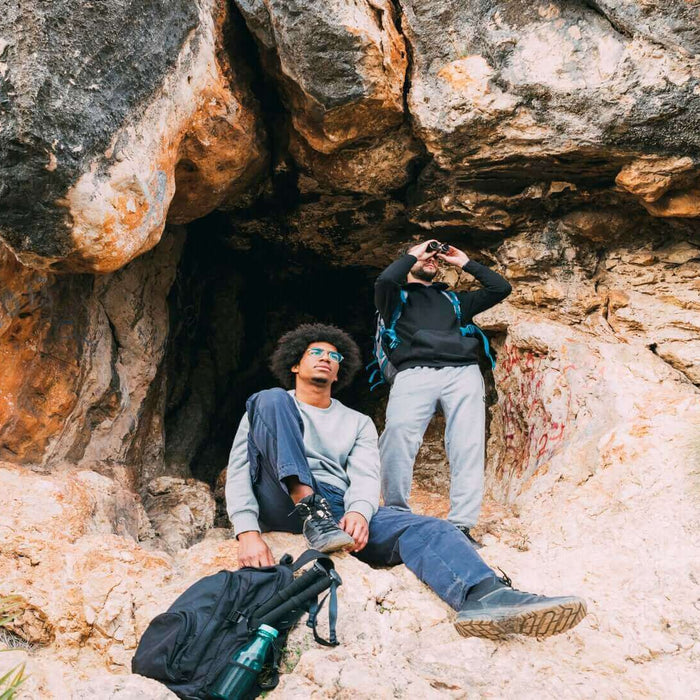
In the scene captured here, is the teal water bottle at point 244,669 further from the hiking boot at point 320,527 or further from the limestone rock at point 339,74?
the limestone rock at point 339,74

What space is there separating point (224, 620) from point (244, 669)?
0.22m

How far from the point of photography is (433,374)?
15.3ft

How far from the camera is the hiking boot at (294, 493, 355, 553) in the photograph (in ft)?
10.3

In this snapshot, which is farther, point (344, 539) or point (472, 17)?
point (472, 17)

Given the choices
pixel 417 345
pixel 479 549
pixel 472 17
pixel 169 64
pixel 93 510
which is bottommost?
pixel 93 510

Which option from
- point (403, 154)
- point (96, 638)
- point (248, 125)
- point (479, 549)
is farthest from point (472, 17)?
point (96, 638)

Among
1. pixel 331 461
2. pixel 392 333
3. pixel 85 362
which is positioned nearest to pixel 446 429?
pixel 392 333

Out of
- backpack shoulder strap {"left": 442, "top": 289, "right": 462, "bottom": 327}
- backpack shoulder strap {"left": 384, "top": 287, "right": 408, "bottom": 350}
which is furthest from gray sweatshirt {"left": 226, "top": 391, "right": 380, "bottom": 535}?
backpack shoulder strap {"left": 442, "top": 289, "right": 462, "bottom": 327}

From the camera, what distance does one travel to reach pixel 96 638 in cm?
305

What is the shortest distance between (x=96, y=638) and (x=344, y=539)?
3.74 feet

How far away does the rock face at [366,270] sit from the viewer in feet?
10.1

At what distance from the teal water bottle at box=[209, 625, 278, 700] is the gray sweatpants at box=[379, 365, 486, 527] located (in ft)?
5.40

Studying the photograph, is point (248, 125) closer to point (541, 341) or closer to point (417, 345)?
point (417, 345)

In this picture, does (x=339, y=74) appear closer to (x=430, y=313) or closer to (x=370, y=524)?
(x=430, y=313)
